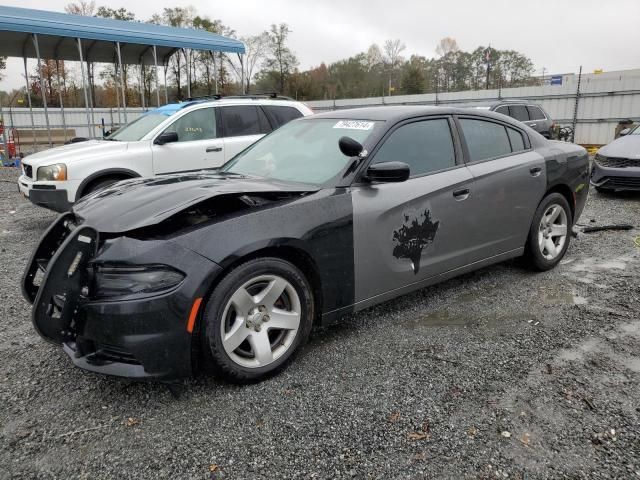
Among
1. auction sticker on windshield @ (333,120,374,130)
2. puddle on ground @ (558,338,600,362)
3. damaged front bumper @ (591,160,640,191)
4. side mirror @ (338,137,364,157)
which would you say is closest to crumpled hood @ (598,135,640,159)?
damaged front bumper @ (591,160,640,191)

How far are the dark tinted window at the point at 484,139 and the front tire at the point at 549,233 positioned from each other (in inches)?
27.7

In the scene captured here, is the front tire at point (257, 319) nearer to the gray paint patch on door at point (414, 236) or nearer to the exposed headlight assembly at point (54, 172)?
the gray paint patch on door at point (414, 236)

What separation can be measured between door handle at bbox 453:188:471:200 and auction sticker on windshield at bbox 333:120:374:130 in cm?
82

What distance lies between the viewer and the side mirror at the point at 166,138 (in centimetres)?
689

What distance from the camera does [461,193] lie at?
3.67 meters

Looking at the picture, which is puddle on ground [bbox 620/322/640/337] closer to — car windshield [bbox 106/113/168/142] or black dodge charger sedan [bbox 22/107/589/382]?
black dodge charger sedan [bbox 22/107/589/382]

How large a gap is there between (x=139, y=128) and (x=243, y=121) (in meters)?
1.59

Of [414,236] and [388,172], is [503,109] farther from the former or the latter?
[388,172]

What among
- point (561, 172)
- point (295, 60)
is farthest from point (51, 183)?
point (295, 60)

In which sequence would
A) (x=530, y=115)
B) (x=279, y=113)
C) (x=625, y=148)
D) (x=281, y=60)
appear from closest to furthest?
(x=279, y=113)
(x=625, y=148)
(x=530, y=115)
(x=281, y=60)

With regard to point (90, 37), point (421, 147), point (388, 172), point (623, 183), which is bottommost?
point (623, 183)

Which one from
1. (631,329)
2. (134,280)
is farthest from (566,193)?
(134,280)

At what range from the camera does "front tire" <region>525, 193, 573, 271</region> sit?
4.44 metres

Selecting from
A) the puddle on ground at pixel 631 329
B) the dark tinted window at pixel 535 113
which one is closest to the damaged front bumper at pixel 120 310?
the puddle on ground at pixel 631 329
